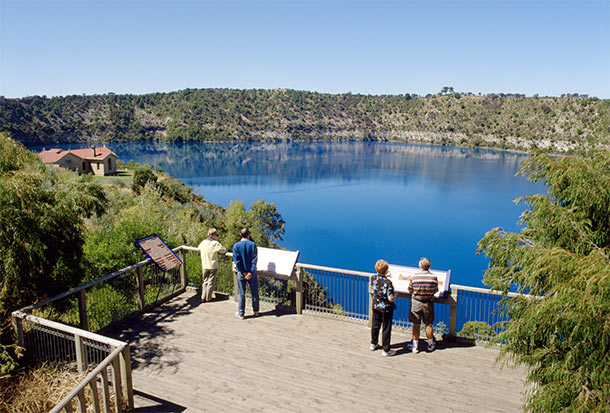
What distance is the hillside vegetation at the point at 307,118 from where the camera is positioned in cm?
11262

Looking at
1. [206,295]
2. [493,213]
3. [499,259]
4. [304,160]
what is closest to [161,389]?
[206,295]

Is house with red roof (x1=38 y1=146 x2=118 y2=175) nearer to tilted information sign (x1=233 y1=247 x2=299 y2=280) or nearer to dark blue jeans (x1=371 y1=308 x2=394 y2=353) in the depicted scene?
tilted information sign (x1=233 y1=247 x2=299 y2=280)

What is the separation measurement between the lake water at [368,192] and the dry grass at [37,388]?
126 ft

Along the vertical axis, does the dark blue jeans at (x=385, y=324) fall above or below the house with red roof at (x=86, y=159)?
above

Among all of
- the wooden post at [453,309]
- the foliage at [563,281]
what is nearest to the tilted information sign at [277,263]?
the wooden post at [453,309]

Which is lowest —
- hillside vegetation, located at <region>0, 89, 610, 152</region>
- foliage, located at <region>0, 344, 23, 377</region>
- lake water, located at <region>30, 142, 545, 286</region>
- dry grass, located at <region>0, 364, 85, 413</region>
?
lake water, located at <region>30, 142, 545, 286</region>

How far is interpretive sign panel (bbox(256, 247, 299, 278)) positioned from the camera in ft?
27.0

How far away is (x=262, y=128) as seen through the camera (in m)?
154

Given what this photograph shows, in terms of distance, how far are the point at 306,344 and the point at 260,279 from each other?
238 cm

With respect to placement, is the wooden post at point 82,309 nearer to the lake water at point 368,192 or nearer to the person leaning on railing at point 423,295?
the person leaning on railing at point 423,295

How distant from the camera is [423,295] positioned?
268 inches

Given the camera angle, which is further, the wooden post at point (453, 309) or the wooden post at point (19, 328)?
the wooden post at point (453, 309)

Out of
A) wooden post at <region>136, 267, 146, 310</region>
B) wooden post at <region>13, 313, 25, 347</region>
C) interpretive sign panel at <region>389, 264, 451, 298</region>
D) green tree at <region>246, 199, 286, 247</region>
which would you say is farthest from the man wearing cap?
green tree at <region>246, 199, 286, 247</region>

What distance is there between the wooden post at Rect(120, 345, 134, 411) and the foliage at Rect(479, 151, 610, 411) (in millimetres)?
4029
